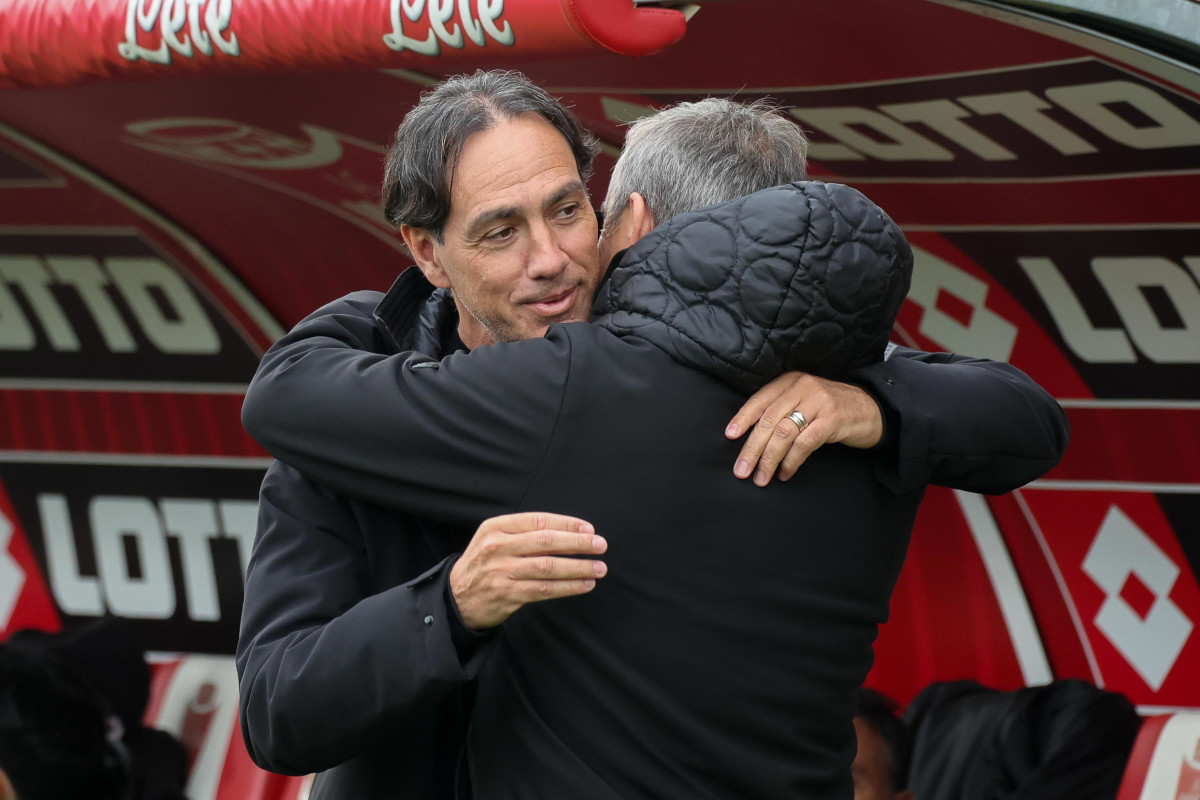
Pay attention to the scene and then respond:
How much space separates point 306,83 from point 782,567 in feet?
7.58

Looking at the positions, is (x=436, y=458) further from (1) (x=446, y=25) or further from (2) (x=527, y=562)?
(1) (x=446, y=25)

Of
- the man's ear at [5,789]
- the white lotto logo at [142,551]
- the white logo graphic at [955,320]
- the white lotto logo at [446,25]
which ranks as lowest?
the man's ear at [5,789]

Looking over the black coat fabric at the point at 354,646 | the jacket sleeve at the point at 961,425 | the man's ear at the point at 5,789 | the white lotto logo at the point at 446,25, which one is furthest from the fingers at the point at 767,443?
the man's ear at the point at 5,789

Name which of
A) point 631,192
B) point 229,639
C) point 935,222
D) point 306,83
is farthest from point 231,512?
point 631,192

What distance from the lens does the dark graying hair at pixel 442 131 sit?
154 centimetres

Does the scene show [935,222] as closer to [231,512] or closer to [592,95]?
[592,95]

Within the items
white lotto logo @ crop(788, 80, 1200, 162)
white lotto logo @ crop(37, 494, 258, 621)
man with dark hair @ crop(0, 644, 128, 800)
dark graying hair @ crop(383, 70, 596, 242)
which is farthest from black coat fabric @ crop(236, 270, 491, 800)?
white lotto logo @ crop(37, 494, 258, 621)

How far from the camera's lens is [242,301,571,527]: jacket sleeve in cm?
125

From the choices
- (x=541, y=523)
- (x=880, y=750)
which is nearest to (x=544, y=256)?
A: (x=541, y=523)

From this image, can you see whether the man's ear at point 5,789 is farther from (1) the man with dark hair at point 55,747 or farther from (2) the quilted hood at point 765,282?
(2) the quilted hood at point 765,282

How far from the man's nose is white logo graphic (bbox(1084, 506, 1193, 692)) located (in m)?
2.15

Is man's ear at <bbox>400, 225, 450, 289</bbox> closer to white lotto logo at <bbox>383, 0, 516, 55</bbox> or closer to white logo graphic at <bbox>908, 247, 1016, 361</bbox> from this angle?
white lotto logo at <bbox>383, 0, 516, 55</bbox>

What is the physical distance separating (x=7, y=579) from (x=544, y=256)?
371 cm

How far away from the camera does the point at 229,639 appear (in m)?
4.37
